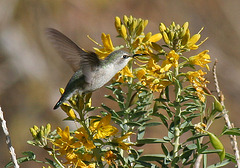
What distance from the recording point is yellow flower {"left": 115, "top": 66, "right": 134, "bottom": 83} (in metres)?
1.58

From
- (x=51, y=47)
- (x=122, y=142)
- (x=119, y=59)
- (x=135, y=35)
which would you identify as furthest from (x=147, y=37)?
(x=51, y=47)

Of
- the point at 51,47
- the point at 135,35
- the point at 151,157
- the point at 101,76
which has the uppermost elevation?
the point at 51,47

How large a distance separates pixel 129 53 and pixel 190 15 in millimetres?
5659

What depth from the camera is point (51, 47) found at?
18.9 ft

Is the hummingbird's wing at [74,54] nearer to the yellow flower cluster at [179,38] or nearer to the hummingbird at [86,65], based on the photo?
the hummingbird at [86,65]

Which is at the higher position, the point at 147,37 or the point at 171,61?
the point at 147,37

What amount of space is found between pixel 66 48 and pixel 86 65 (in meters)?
0.15

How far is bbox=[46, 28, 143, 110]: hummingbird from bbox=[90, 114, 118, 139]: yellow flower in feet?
0.72

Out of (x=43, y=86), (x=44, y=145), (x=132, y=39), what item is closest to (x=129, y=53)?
(x=132, y=39)

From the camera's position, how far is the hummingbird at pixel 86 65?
1.67m

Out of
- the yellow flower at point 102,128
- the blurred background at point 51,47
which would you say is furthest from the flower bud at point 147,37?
the blurred background at point 51,47

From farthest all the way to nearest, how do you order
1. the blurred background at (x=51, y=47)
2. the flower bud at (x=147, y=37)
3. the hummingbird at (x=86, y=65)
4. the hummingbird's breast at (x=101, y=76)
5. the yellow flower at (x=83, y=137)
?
the blurred background at (x=51, y=47)
the hummingbird's breast at (x=101, y=76)
the hummingbird at (x=86, y=65)
the flower bud at (x=147, y=37)
the yellow flower at (x=83, y=137)

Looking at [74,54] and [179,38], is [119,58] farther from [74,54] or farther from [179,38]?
[179,38]

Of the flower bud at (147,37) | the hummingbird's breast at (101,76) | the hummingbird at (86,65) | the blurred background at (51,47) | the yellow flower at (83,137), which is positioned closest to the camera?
the yellow flower at (83,137)
